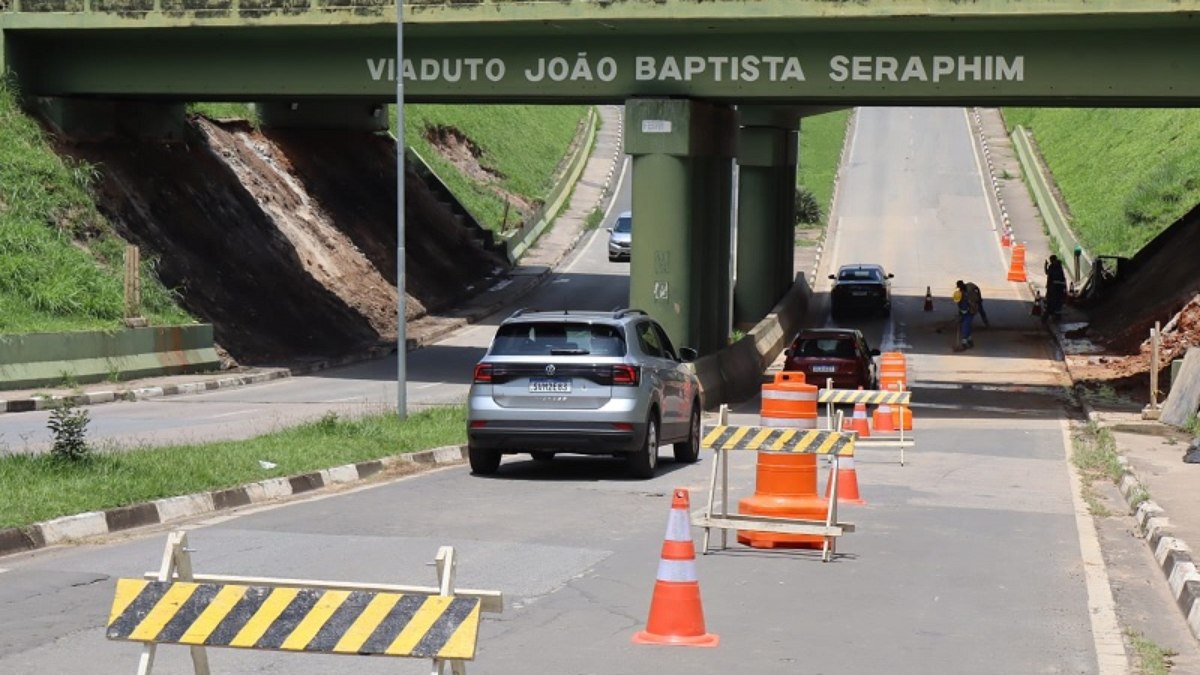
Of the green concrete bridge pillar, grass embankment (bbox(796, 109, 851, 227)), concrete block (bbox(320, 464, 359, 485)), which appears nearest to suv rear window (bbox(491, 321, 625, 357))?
concrete block (bbox(320, 464, 359, 485))

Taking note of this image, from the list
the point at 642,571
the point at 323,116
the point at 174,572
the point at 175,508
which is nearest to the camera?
the point at 174,572

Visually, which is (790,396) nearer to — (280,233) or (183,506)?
(183,506)

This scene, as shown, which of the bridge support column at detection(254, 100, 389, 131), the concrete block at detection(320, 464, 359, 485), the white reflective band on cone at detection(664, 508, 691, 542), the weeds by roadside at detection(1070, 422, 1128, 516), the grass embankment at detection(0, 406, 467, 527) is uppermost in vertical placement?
the bridge support column at detection(254, 100, 389, 131)

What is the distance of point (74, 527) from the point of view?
13.9 m

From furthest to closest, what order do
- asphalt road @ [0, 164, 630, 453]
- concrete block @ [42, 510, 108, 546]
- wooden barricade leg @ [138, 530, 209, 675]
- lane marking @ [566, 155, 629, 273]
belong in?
lane marking @ [566, 155, 629, 273]
asphalt road @ [0, 164, 630, 453]
concrete block @ [42, 510, 108, 546]
wooden barricade leg @ [138, 530, 209, 675]

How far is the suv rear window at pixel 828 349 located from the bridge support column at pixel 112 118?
55.9 ft

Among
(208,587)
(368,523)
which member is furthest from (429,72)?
(208,587)

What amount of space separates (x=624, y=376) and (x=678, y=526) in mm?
9162

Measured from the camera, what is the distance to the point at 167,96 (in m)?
39.4

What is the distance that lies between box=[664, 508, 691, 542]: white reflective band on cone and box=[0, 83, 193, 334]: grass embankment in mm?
25979

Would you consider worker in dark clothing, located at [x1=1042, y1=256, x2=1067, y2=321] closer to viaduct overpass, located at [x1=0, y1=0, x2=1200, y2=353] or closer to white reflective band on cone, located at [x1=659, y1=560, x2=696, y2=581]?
viaduct overpass, located at [x1=0, y1=0, x2=1200, y2=353]

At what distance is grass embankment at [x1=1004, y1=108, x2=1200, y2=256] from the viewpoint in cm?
6838

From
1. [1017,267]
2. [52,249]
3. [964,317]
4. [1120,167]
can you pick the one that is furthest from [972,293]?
[1120,167]

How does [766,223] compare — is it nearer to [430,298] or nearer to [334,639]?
[430,298]
